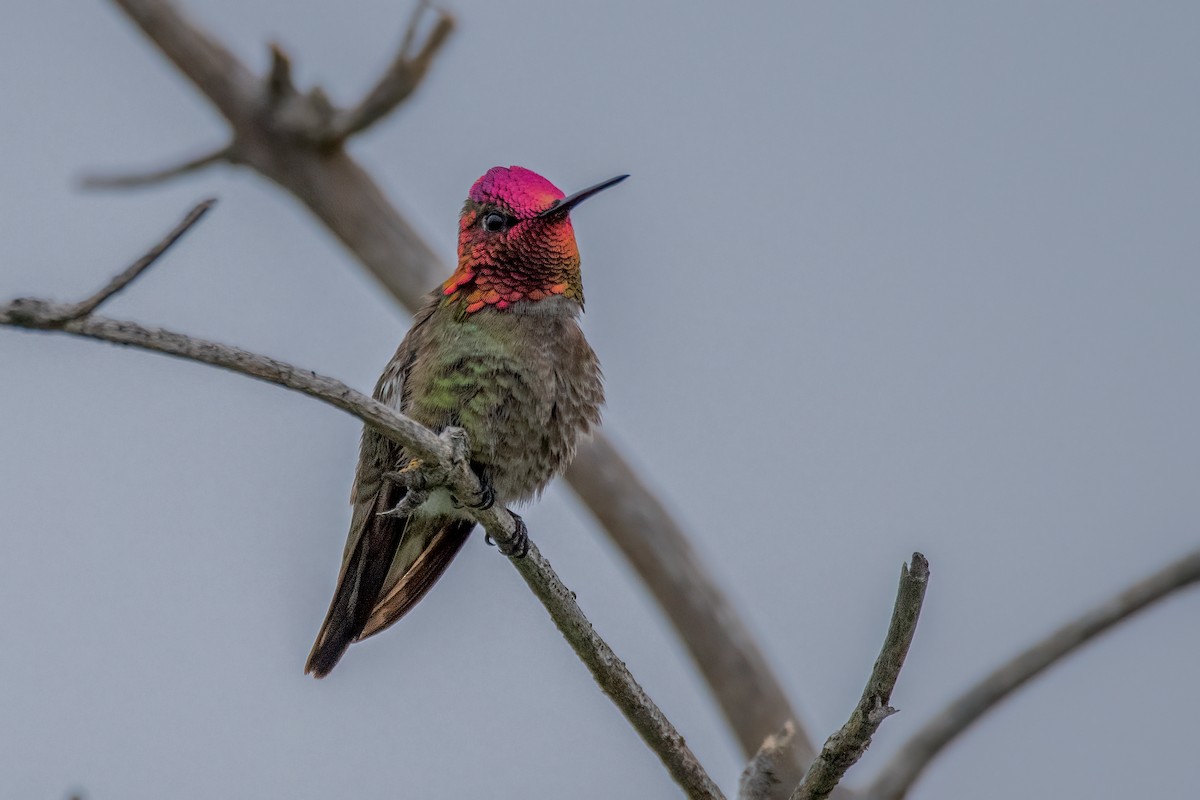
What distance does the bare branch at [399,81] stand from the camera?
20.2 ft

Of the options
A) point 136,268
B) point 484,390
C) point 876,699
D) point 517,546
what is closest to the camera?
point 136,268

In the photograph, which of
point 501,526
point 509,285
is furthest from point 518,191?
point 501,526

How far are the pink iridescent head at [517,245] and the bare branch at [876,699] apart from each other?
209 cm

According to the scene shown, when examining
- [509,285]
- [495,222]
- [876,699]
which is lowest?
[876,699]

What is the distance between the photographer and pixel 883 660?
2932 mm

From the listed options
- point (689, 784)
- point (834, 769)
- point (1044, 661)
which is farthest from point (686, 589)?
point (834, 769)

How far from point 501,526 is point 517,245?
4.21 feet

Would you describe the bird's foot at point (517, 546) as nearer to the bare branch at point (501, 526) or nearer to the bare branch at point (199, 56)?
the bare branch at point (501, 526)

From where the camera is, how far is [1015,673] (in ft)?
16.4

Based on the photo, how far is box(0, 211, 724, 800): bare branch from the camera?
8.75ft

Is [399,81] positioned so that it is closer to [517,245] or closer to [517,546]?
[517,245]

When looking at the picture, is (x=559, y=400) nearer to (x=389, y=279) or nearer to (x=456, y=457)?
(x=456, y=457)

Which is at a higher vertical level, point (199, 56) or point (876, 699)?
point (199, 56)

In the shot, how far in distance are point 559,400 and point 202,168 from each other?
332 centimetres
